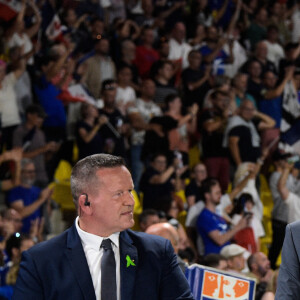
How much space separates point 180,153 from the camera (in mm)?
8844

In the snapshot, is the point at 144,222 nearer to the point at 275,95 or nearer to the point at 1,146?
the point at 1,146

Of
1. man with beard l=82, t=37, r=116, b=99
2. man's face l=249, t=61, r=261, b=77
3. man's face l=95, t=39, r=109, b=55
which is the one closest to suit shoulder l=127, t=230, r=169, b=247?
man with beard l=82, t=37, r=116, b=99

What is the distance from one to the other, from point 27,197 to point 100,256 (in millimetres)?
4853

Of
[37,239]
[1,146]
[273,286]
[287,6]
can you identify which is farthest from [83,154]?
[287,6]

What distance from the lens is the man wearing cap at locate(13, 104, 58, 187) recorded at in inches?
300

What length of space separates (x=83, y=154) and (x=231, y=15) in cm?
591

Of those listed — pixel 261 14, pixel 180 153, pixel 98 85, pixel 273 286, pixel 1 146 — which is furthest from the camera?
pixel 261 14

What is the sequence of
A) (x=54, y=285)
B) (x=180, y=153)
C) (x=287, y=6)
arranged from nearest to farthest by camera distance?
(x=54, y=285) → (x=180, y=153) → (x=287, y=6)

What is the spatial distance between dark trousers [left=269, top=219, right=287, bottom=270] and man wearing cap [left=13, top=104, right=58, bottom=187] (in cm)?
283

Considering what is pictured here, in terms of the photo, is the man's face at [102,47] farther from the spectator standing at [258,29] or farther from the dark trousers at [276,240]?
the spectator standing at [258,29]

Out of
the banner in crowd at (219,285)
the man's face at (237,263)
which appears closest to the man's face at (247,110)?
the man's face at (237,263)

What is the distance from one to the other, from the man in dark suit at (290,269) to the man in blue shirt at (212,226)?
5241 mm

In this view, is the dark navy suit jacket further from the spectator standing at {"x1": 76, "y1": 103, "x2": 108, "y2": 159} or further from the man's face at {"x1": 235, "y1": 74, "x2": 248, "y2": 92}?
the man's face at {"x1": 235, "y1": 74, "x2": 248, "y2": 92}

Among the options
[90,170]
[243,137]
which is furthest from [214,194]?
[90,170]
